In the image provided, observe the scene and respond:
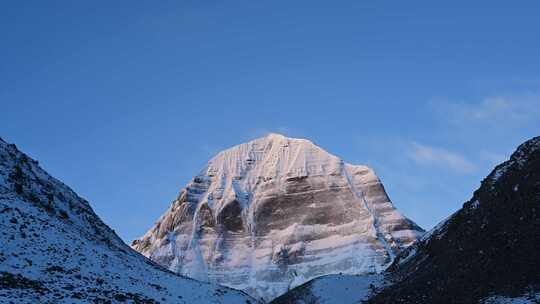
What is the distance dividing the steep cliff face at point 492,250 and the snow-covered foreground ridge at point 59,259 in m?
16.3

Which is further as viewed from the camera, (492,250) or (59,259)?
(59,259)

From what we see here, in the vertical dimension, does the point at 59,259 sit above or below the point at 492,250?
above

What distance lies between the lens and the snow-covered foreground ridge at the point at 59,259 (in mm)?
46719

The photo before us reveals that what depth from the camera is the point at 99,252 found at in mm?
61281

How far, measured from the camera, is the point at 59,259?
5356 centimetres

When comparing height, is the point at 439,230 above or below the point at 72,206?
below

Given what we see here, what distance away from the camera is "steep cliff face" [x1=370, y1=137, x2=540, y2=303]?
4653cm

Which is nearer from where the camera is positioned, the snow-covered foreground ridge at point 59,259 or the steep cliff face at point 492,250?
the steep cliff face at point 492,250

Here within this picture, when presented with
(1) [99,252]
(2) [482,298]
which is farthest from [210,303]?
(2) [482,298]

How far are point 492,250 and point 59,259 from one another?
30282mm

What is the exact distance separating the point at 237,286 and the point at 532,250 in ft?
516

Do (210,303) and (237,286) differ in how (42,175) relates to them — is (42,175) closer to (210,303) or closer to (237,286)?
(210,303)

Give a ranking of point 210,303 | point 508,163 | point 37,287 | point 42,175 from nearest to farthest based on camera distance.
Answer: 1. point 37,287
2. point 210,303
3. point 508,163
4. point 42,175

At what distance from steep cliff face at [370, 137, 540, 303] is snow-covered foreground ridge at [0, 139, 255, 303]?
16301 millimetres
